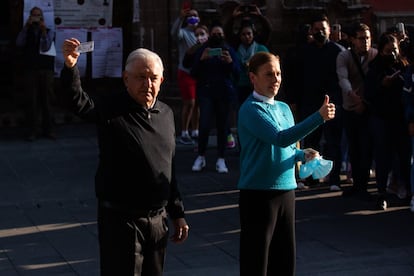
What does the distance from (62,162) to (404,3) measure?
7775 millimetres

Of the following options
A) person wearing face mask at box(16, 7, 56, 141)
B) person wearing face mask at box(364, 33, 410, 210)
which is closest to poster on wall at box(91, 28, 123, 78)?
person wearing face mask at box(16, 7, 56, 141)

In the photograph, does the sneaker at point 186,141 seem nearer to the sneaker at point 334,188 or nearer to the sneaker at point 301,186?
the sneaker at point 301,186

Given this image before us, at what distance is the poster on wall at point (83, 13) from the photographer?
15.5 metres

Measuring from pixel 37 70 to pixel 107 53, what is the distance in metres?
1.53

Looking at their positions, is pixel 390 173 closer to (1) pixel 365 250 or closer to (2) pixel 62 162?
(1) pixel 365 250

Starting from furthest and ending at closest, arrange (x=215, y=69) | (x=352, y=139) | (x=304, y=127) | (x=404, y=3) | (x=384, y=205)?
(x=404, y=3) < (x=215, y=69) < (x=352, y=139) < (x=384, y=205) < (x=304, y=127)

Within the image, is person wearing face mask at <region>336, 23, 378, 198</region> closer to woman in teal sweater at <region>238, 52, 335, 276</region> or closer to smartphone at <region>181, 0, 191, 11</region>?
smartphone at <region>181, 0, 191, 11</region>

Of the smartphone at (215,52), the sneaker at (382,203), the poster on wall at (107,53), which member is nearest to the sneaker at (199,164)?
the smartphone at (215,52)

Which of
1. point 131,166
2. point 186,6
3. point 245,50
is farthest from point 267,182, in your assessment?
point 186,6

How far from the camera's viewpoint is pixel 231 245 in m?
9.01

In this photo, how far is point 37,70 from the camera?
14.6 m

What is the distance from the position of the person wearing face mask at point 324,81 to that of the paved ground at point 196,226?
473 millimetres

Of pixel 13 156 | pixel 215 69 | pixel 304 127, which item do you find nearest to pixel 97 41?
pixel 13 156

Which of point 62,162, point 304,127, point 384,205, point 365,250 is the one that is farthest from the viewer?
point 62,162
